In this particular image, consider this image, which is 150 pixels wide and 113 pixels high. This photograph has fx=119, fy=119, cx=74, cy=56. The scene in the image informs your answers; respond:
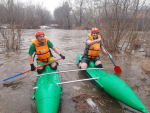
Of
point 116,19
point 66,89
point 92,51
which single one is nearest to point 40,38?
point 66,89

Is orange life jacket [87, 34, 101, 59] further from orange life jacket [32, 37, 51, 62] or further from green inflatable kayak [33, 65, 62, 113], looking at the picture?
green inflatable kayak [33, 65, 62, 113]

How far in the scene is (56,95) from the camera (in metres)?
2.16

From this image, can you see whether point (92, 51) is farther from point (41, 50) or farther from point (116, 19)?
point (116, 19)

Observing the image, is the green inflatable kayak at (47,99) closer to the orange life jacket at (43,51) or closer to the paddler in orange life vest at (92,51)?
the orange life jacket at (43,51)

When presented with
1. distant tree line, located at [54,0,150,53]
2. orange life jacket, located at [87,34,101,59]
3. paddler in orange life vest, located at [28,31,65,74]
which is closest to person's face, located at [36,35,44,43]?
paddler in orange life vest, located at [28,31,65,74]

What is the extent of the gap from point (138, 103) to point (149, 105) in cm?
58

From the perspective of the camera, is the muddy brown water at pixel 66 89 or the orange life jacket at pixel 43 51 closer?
the muddy brown water at pixel 66 89

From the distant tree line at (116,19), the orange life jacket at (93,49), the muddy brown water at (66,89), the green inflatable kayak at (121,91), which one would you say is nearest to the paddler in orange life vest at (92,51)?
the orange life jacket at (93,49)

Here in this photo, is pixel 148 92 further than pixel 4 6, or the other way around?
pixel 4 6

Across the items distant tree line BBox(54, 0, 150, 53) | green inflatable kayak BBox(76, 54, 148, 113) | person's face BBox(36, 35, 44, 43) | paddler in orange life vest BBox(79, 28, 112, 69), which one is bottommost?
green inflatable kayak BBox(76, 54, 148, 113)

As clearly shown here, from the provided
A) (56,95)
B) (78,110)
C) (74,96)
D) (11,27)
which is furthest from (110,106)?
(11,27)

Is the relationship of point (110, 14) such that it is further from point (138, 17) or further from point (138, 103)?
point (138, 103)

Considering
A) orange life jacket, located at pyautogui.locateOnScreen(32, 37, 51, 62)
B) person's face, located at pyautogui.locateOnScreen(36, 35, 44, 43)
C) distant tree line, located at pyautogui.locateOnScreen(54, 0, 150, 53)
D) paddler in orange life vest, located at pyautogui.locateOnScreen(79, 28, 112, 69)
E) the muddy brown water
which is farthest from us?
distant tree line, located at pyautogui.locateOnScreen(54, 0, 150, 53)

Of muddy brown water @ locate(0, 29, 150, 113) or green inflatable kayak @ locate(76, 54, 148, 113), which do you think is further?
muddy brown water @ locate(0, 29, 150, 113)
